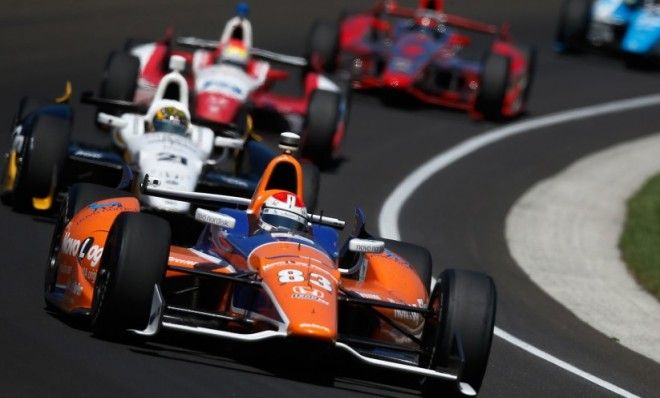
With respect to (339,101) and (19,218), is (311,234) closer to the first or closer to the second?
(19,218)

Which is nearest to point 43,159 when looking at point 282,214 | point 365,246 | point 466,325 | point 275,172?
point 275,172

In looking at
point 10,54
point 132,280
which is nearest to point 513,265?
point 132,280

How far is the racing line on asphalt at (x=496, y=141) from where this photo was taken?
1297cm

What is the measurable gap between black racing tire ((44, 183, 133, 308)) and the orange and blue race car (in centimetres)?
1

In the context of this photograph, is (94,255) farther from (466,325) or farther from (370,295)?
(466,325)

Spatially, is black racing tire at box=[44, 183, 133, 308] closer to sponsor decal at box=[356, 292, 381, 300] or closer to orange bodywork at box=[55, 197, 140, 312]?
orange bodywork at box=[55, 197, 140, 312]

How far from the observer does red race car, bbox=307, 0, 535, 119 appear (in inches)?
898

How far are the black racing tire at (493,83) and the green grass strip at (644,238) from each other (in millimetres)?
2767

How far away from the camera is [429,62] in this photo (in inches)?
903

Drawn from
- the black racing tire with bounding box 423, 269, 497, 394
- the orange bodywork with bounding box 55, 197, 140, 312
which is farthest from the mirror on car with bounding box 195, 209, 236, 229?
the black racing tire with bounding box 423, 269, 497, 394

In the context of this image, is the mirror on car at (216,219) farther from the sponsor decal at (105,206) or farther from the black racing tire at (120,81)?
the black racing tire at (120,81)

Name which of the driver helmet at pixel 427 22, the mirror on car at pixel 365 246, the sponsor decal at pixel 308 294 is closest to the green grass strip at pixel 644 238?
the driver helmet at pixel 427 22

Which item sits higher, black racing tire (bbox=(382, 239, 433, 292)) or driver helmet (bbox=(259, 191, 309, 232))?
driver helmet (bbox=(259, 191, 309, 232))

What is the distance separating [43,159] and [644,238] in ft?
21.8
